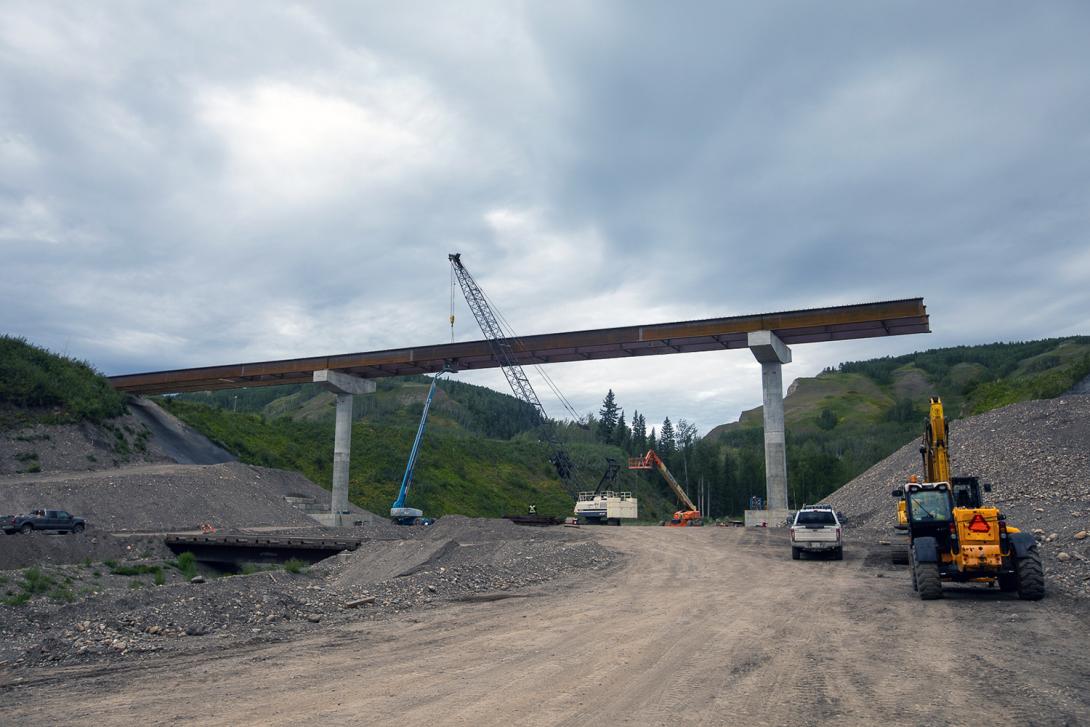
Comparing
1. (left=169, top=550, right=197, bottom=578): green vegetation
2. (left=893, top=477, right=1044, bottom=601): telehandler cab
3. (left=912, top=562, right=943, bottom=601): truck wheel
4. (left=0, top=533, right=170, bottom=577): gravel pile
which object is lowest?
(left=169, top=550, right=197, bottom=578): green vegetation

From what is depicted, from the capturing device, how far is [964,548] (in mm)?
15453

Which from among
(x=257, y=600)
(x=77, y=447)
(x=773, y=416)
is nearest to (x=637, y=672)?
(x=257, y=600)

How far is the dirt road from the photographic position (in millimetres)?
7762

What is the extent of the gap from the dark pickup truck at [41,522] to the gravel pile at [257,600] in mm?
10355

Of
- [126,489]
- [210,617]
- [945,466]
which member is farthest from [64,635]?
[126,489]

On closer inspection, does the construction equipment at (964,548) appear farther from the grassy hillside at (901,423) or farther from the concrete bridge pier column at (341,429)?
the concrete bridge pier column at (341,429)

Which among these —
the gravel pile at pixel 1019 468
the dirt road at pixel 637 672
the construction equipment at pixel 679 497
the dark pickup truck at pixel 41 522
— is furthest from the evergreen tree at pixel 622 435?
the dirt road at pixel 637 672

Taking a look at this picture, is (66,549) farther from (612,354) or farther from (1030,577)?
(1030,577)

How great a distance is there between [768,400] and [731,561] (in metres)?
16.9

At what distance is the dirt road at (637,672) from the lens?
306 inches

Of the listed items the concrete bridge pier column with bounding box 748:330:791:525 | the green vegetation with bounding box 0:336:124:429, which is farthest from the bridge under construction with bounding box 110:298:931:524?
the green vegetation with bounding box 0:336:124:429

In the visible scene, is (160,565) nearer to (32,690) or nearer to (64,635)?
(64,635)

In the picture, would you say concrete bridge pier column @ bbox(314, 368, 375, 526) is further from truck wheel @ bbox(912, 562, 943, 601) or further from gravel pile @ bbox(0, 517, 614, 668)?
truck wheel @ bbox(912, 562, 943, 601)

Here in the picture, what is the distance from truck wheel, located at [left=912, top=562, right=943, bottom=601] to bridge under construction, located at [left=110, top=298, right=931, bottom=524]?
23.5 m
